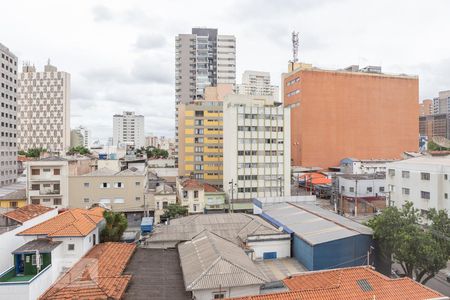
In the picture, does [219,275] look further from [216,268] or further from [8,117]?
[8,117]

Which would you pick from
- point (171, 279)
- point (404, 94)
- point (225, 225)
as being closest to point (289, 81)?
point (404, 94)

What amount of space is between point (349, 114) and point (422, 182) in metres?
51.6

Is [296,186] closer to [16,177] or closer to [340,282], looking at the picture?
[340,282]

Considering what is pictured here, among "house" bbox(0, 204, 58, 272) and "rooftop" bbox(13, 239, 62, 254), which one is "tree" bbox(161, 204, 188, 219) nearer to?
"house" bbox(0, 204, 58, 272)

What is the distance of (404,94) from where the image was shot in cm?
9856

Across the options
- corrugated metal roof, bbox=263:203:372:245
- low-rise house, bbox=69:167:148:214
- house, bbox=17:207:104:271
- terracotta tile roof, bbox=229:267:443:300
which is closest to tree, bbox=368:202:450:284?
corrugated metal roof, bbox=263:203:372:245

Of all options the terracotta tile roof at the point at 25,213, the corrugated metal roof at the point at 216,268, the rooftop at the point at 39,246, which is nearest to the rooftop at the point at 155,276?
the corrugated metal roof at the point at 216,268

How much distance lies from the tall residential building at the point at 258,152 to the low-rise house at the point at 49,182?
27800mm

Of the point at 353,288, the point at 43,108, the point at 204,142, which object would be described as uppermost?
the point at 43,108

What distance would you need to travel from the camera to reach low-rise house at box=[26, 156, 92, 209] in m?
50.1

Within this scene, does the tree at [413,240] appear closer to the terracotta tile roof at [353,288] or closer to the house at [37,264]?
the terracotta tile roof at [353,288]

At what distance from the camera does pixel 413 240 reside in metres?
24.3

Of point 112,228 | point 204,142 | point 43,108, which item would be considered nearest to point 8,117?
point 204,142

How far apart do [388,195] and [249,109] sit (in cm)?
2748
